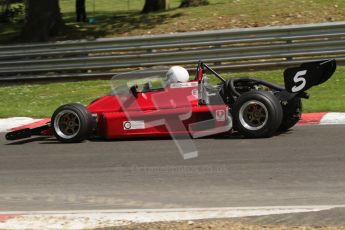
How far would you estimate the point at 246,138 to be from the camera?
33.6 feet

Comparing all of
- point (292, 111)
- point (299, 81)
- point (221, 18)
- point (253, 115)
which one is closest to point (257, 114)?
point (253, 115)

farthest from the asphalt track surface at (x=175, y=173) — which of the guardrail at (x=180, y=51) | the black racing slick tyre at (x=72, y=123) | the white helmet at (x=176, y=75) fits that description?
the guardrail at (x=180, y=51)

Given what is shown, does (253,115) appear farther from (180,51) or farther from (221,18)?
(221,18)

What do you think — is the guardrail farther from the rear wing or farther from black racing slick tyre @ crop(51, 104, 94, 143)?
black racing slick tyre @ crop(51, 104, 94, 143)

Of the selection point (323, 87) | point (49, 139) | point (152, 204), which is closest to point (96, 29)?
point (323, 87)

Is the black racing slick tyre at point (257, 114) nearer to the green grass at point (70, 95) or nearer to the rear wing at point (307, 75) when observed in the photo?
the rear wing at point (307, 75)

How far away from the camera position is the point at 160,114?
10.3 metres

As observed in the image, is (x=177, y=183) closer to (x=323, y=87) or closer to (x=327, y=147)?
(x=327, y=147)

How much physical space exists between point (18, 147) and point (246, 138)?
139 inches

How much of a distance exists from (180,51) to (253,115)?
745 cm

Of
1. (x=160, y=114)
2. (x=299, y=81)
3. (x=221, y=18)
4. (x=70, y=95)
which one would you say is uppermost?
(x=221, y=18)

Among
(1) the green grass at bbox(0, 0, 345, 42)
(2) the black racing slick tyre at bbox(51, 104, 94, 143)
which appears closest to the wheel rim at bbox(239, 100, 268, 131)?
(2) the black racing slick tyre at bbox(51, 104, 94, 143)

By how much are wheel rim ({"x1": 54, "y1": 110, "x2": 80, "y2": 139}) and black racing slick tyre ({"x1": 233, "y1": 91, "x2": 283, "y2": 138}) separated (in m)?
2.43

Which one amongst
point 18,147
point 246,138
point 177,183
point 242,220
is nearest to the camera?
point 242,220
